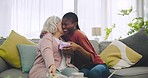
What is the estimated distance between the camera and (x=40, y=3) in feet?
15.3

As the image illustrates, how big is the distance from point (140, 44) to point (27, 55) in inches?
61.0

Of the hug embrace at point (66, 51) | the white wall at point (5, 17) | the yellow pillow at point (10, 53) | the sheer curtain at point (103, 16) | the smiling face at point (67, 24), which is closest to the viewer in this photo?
the hug embrace at point (66, 51)

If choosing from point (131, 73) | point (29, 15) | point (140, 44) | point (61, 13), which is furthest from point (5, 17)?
point (131, 73)

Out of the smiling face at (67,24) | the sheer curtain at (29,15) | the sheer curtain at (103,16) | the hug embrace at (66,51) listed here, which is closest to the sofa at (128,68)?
the hug embrace at (66,51)

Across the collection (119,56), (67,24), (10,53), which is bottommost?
(119,56)

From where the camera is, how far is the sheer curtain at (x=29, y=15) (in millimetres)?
4555

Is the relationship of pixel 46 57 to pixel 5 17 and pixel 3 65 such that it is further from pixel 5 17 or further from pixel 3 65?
pixel 5 17

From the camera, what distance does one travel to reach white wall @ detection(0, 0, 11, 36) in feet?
14.7

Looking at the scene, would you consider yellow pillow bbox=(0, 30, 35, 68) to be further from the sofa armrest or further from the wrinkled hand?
the wrinkled hand

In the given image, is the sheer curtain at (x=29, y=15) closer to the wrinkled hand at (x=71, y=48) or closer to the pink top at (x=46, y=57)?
the pink top at (x=46, y=57)

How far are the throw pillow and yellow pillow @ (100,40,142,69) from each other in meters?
0.97

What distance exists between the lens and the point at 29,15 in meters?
4.59

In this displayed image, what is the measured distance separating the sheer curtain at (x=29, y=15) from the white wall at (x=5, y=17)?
8 cm

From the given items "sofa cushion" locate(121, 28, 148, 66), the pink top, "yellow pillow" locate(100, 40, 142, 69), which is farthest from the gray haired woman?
"sofa cushion" locate(121, 28, 148, 66)
